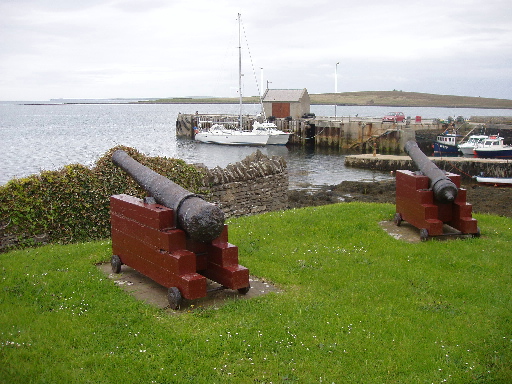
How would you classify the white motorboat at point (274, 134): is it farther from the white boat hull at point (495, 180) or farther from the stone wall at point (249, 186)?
the stone wall at point (249, 186)

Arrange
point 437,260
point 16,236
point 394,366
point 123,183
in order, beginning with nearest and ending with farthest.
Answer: point 394,366 < point 437,260 < point 16,236 < point 123,183

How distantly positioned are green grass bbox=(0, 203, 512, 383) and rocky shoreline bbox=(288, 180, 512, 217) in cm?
1173

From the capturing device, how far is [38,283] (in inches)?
292

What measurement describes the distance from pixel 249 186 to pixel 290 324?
Answer: 9.46m

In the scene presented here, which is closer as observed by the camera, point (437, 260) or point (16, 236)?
point (437, 260)

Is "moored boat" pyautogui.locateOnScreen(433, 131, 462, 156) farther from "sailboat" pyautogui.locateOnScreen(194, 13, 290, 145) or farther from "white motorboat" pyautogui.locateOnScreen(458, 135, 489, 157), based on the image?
"sailboat" pyautogui.locateOnScreen(194, 13, 290, 145)

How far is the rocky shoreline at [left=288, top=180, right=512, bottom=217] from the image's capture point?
20.5 meters

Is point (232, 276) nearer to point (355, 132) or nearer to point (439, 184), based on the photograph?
point (439, 184)

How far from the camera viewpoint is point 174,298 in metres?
6.51

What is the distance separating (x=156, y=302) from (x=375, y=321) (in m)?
2.74

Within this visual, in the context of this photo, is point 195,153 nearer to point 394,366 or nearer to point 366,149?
point 366,149

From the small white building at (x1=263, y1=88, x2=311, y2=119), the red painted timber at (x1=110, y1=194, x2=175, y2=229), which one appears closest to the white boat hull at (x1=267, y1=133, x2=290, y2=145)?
the small white building at (x1=263, y1=88, x2=311, y2=119)

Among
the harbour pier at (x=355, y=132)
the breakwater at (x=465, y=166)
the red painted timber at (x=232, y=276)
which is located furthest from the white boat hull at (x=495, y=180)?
the red painted timber at (x=232, y=276)

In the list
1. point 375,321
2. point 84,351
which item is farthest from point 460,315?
point 84,351
